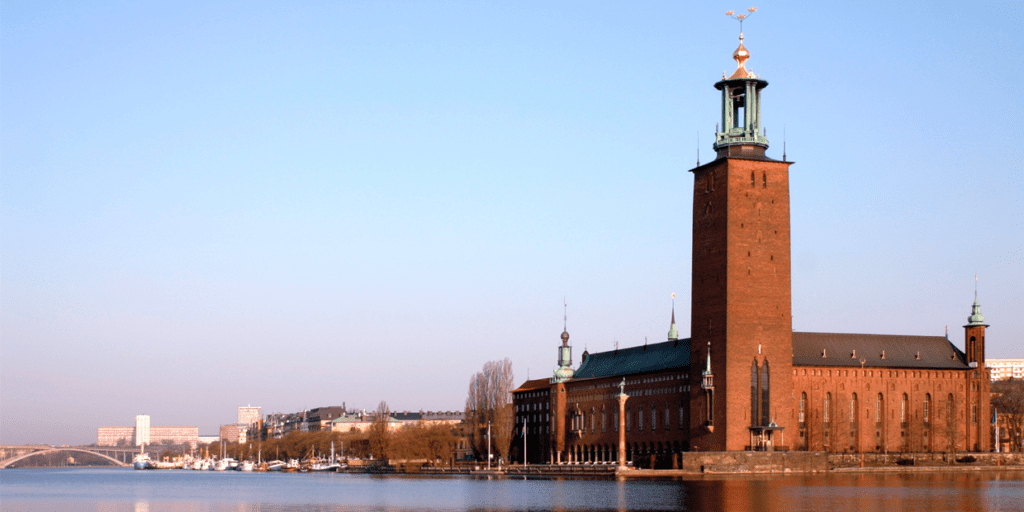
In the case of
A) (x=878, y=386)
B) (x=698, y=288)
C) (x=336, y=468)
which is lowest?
Result: (x=336, y=468)

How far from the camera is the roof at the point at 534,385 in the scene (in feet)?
427

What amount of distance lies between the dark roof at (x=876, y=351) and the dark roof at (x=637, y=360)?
8.99 m

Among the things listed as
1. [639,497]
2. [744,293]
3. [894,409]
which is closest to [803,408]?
[894,409]

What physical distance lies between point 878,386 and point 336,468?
6140 centimetres

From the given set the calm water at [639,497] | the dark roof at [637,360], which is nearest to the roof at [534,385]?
the dark roof at [637,360]

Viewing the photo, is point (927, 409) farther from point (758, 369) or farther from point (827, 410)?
point (758, 369)

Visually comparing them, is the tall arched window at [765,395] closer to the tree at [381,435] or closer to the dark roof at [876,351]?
the dark roof at [876,351]

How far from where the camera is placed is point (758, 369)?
91062 mm

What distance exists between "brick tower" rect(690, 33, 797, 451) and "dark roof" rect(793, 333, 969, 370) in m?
7.57

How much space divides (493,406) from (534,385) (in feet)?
63.8

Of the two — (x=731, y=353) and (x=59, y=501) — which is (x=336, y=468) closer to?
(x=731, y=353)

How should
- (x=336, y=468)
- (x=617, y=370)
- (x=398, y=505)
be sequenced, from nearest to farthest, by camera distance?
(x=398, y=505) → (x=617, y=370) → (x=336, y=468)

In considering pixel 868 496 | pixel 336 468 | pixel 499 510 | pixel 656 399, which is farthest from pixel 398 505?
pixel 336 468

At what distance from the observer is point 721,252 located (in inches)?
3615
